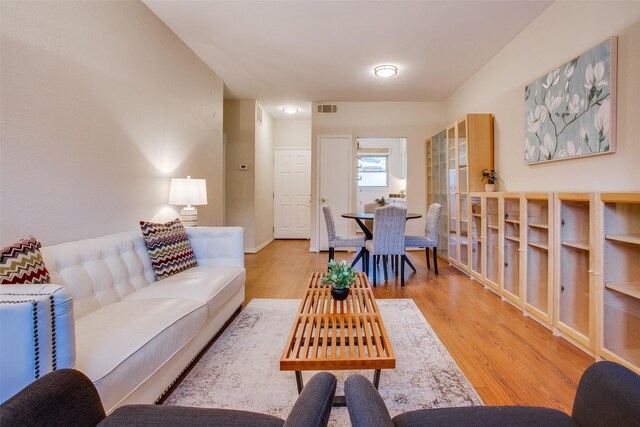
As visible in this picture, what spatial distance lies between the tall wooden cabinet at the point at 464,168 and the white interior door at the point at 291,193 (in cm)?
339

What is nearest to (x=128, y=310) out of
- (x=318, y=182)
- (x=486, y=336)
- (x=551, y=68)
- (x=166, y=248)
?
(x=166, y=248)

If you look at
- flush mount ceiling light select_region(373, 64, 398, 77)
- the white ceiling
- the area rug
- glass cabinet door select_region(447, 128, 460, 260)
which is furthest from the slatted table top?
flush mount ceiling light select_region(373, 64, 398, 77)

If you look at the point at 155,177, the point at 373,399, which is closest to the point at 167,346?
the point at 373,399

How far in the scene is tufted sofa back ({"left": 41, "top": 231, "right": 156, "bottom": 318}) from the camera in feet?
5.19

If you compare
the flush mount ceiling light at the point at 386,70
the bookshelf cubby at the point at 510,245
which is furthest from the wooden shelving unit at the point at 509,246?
the flush mount ceiling light at the point at 386,70

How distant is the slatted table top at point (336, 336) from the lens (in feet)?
4.09

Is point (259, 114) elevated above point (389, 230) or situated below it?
above

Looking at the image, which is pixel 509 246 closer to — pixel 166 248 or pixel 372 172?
pixel 166 248

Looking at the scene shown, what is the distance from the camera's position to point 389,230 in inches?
134

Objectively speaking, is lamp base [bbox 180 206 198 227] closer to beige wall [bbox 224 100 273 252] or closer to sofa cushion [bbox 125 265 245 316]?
sofa cushion [bbox 125 265 245 316]

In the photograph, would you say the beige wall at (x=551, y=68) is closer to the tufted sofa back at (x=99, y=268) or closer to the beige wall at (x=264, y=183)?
the tufted sofa back at (x=99, y=268)

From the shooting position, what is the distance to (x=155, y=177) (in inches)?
114

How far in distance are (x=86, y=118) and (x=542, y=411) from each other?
279 cm

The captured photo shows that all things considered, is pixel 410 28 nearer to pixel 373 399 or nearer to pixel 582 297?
pixel 582 297
